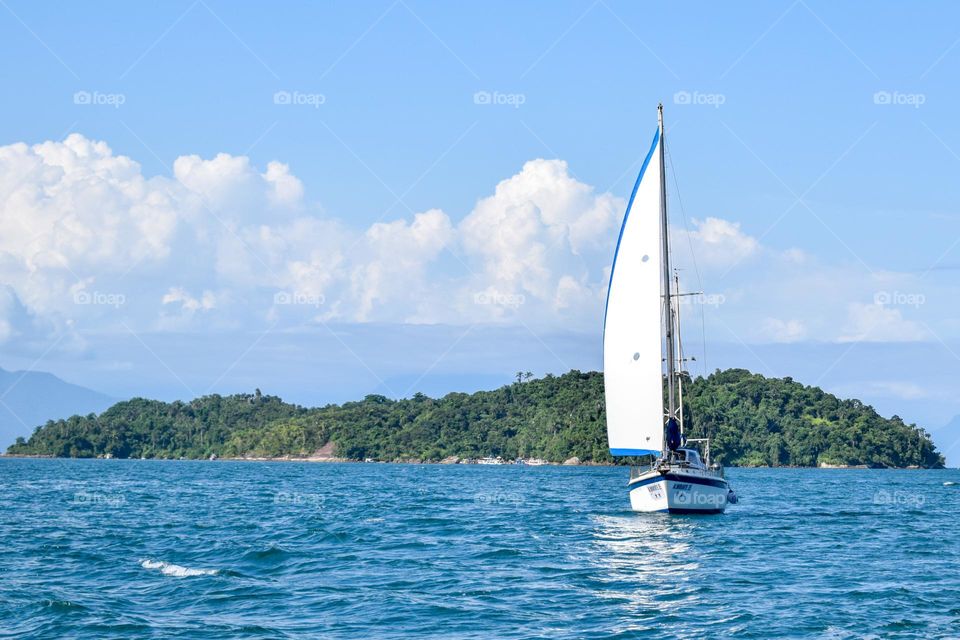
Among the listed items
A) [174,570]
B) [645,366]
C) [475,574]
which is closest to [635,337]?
[645,366]

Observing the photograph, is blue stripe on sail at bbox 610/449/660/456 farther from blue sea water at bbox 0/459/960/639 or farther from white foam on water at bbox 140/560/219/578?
white foam on water at bbox 140/560/219/578

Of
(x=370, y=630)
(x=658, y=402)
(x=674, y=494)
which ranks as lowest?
(x=370, y=630)

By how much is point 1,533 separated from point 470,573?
22667mm

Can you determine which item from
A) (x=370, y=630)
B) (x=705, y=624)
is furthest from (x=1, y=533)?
(x=705, y=624)

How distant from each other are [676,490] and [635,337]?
22.9ft

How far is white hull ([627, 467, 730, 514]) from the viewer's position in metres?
48.8

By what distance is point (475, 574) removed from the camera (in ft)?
113

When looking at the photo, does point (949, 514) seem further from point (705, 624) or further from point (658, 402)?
point (705, 624)

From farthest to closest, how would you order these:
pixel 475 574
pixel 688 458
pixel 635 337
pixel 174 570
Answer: pixel 688 458 < pixel 635 337 < pixel 174 570 < pixel 475 574

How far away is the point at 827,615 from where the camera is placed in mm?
27484

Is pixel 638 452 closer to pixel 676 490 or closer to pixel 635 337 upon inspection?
pixel 676 490

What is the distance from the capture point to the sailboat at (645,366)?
5000 cm

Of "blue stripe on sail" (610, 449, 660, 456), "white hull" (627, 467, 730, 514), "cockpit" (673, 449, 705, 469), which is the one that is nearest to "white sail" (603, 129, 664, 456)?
"blue stripe on sail" (610, 449, 660, 456)

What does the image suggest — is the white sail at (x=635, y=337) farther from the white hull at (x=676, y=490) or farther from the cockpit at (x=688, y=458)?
the white hull at (x=676, y=490)
